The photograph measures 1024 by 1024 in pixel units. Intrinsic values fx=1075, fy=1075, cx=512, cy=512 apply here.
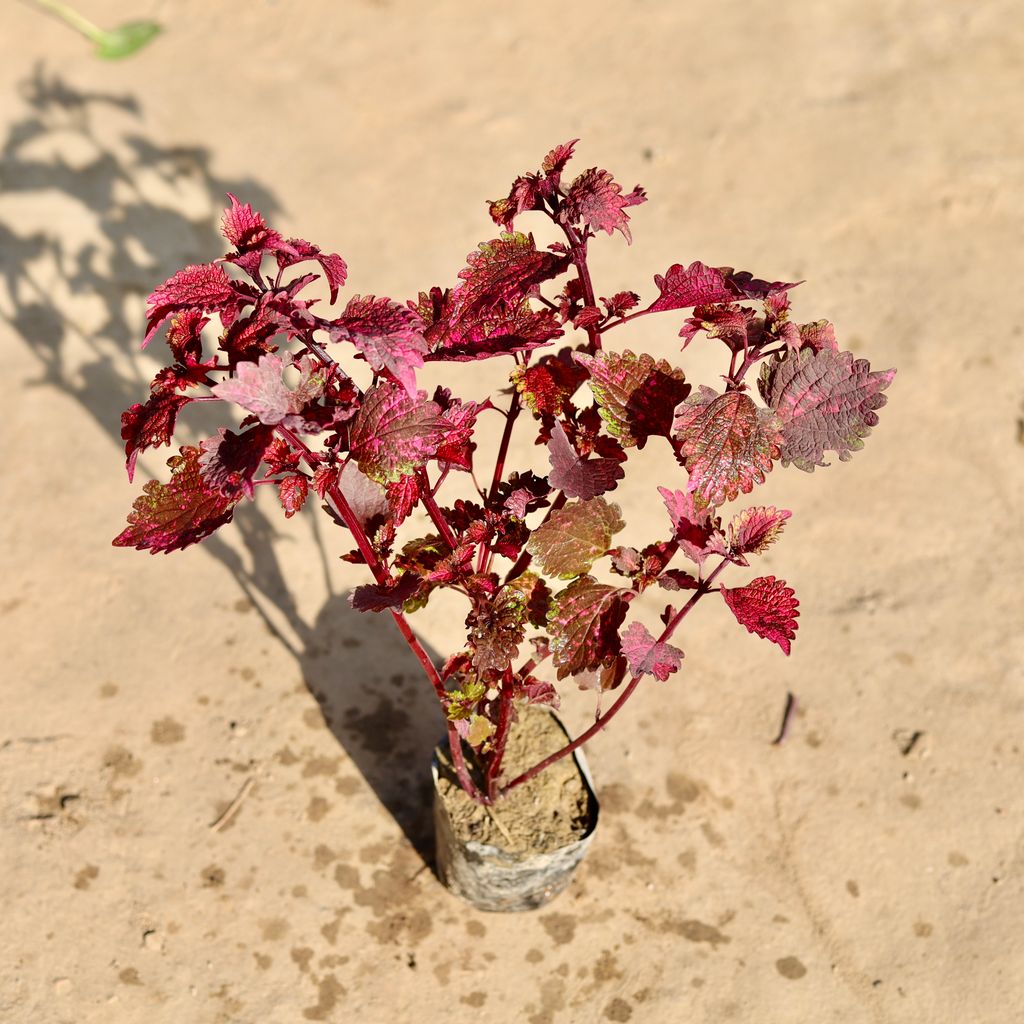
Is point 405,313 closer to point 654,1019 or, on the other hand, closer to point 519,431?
point 654,1019

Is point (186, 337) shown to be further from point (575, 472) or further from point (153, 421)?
point (575, 472)

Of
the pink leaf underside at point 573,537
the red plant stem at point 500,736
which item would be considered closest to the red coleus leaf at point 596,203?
the pink leaf underside at point 573,537

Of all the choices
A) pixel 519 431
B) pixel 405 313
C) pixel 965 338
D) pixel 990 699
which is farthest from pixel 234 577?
pixel 965 338

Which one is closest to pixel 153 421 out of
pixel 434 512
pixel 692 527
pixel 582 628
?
pixel 434 512

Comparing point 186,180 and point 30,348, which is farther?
point 186,180

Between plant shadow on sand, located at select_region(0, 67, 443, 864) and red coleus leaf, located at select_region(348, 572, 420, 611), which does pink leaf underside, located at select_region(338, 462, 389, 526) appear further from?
plant shadow on sand, located at select_region(0, 67, 443, 864)

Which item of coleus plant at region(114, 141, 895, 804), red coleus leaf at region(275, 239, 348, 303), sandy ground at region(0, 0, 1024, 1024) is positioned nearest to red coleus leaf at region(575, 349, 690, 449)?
coleus plant at region(114, 141, 895, 804)
